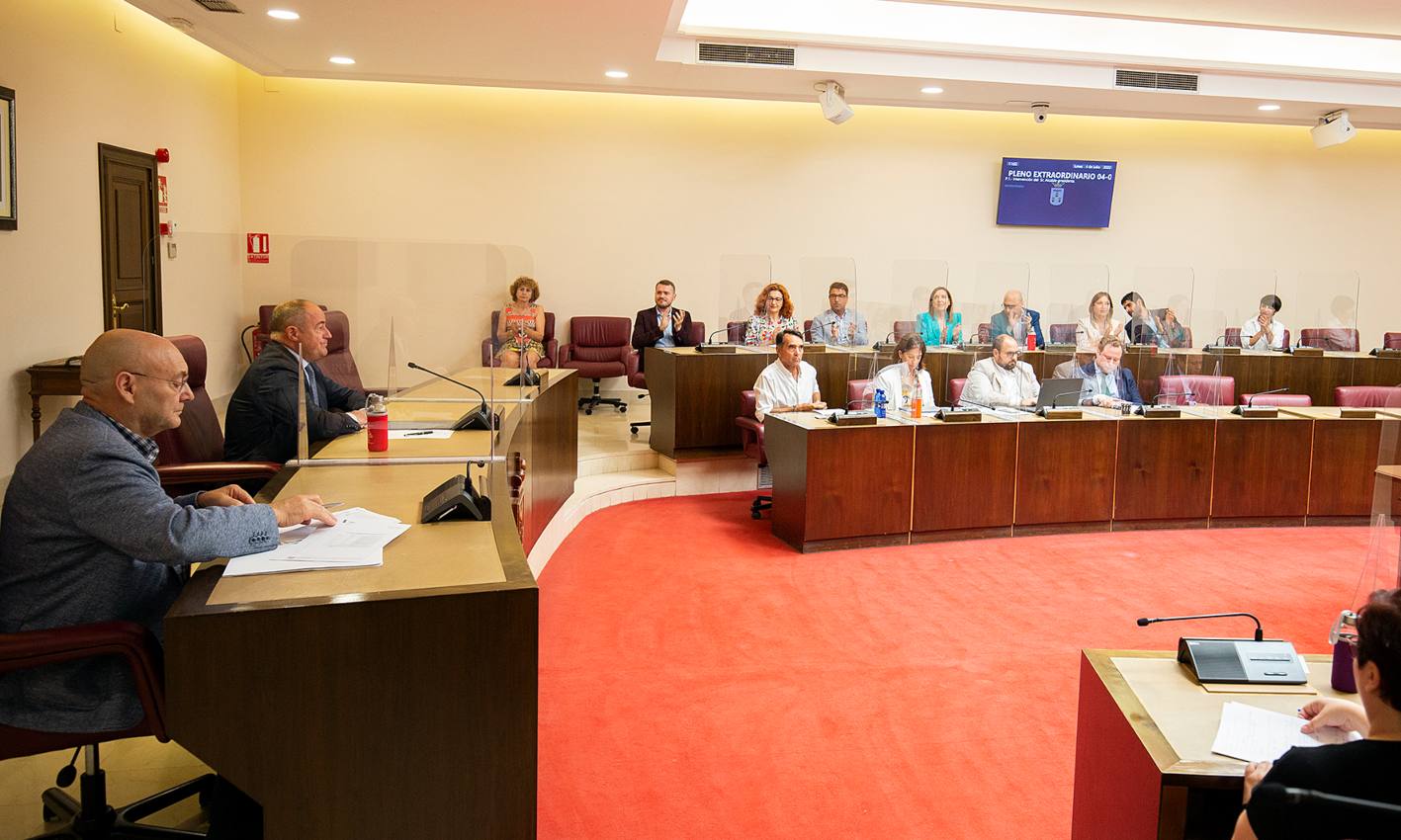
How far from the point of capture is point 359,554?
7.10 ft

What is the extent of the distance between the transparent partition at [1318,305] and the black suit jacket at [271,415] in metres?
8.45

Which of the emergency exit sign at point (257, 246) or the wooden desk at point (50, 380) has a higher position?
the emergency exit sign at point (257, 246)

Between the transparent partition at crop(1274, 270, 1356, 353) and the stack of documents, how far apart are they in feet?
29.1

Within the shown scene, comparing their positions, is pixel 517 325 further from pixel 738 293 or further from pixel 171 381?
pixel 738 293

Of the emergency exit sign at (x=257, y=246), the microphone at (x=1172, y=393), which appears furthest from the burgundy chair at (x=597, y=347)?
the microphone at (x=1172, y=393)

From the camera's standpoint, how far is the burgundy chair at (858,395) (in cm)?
590

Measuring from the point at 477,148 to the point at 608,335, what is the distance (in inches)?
79.8

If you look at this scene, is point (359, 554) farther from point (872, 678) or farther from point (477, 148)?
point (477, 148)

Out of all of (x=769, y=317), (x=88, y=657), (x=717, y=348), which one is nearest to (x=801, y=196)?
(x=769, y=317)

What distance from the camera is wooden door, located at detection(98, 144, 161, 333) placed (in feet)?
21.2

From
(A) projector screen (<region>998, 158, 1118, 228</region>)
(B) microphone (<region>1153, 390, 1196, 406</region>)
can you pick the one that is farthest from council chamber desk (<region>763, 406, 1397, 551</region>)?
(A) projector screen (<region>998, 158, 1118, 228</region>)

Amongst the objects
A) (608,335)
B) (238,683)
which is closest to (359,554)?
(238,683)

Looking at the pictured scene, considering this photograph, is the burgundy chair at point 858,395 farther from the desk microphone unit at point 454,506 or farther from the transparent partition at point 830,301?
the desk microphone unit at point 454,506

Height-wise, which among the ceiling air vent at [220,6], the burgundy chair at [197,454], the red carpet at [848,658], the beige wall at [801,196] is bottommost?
the red carpet at [848,658]
